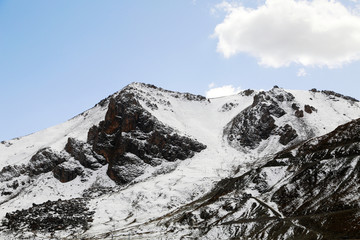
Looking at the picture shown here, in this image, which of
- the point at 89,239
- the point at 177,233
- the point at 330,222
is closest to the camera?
the point at 330,222

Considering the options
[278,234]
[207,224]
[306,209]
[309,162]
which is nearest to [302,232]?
[278,234]

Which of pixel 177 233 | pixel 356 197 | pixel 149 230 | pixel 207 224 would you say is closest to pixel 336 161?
pixel 356 197

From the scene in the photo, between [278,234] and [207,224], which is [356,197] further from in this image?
[207,224]

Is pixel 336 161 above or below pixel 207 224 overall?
above

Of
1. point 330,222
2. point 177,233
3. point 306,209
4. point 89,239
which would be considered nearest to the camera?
point 330,222

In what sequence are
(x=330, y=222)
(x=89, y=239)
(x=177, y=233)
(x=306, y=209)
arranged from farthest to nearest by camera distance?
(x=89, y=239)
(x=177, y=233)
(x=306, y=209)
(x=330, y=222)

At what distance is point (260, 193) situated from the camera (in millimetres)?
199500

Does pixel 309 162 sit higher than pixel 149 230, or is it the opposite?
pixel 309 162

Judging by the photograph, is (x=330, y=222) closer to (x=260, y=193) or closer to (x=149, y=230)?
(x=260, y=193)

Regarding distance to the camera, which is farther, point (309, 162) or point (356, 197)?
point (309, 162)

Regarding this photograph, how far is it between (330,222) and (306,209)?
19151 millimetres

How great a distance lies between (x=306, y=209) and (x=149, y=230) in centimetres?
7972

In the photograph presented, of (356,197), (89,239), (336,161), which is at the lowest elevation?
(89,239)

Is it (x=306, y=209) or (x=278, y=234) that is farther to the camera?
(x=306, y=209)
